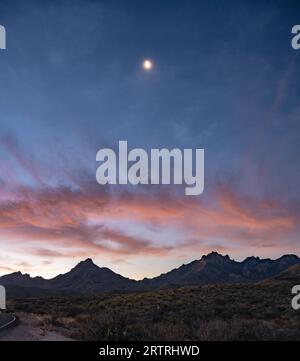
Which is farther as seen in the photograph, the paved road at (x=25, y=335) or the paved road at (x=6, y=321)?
the paved road at (x=6, y=321)

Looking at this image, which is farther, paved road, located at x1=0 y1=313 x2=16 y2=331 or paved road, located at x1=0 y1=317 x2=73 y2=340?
paved road, located at x1=0 y1=313 x2=16 y2=331

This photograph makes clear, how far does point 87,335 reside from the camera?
1748 centimetres

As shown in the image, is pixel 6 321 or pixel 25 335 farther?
pixel 6 321
